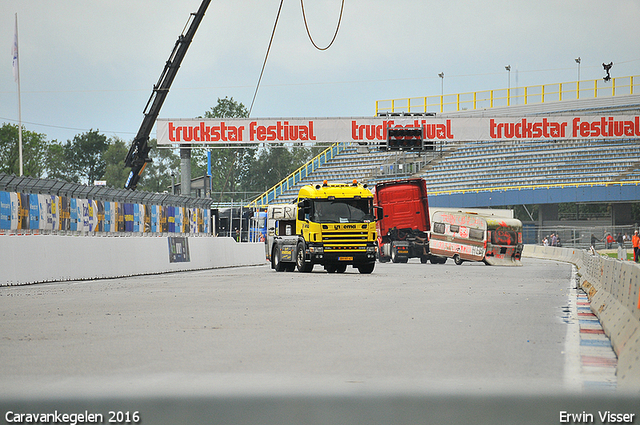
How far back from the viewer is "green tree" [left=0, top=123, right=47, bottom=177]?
91.0m

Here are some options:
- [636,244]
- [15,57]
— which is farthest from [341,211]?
[15,57]

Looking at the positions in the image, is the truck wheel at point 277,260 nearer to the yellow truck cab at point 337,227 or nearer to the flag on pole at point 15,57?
the yellow truck cab at point 337,227

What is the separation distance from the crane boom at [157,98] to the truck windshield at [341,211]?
70.7 feet

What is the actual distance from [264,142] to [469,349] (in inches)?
1579

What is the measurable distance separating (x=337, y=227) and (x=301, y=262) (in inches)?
77.0

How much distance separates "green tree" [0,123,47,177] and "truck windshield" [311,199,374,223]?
70.0m

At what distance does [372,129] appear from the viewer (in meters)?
47.3

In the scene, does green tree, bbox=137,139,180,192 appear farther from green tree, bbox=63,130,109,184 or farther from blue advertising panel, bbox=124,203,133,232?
blue advertising panel, bbox=124,203,133,232

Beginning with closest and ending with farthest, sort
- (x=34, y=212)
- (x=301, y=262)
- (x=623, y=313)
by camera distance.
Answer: (x=623, y=313), (x=34, y=212), (x=301, y=262)

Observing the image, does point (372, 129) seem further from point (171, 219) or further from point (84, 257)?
point (84, 257)

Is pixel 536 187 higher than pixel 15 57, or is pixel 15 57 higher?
pixel 15 57

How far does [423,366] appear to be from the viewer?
23.6 ft

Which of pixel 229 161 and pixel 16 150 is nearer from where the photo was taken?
pixel 16 150

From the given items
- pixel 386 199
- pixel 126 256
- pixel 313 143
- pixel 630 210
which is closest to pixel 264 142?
pixel 313 143
